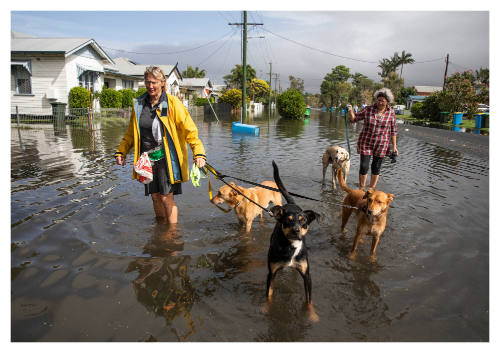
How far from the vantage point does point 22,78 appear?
72.7 feet

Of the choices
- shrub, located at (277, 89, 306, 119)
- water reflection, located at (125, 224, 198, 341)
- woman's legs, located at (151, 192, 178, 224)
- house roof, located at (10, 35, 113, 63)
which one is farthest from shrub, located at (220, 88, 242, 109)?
water reflection, located at (125, 224, 198, 341)

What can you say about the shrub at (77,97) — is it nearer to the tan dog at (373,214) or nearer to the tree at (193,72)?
the tan dog at (373,214)

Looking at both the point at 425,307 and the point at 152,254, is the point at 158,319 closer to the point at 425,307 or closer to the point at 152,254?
the point at 152,254

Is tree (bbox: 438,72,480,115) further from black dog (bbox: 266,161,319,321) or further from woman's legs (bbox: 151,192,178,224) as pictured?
black dog (bbox: 266,161,319,321)

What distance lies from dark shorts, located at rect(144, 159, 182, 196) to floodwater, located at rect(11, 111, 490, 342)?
836 mm

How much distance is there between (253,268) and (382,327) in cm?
172

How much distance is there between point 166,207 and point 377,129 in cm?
432

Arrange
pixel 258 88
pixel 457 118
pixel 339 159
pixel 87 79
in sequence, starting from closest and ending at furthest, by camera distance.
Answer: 1. pixel 339 159
2. pixel 87 79
3. pixel 457 118
4. pixel 258 88

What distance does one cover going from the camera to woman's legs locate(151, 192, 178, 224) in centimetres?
479

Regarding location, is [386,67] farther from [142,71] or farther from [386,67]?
[142,71]

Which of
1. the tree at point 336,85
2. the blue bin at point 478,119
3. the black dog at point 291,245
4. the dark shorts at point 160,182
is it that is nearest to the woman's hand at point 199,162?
the dark shorts at point 160,182

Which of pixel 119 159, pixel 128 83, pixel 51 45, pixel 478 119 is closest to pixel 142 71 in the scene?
pixel 128 83

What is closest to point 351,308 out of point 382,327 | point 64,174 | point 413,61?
point 382,327

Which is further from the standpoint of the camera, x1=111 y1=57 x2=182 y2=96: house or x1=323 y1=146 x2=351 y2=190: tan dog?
x1=111 y1=57 x2=182 y2=96: house
